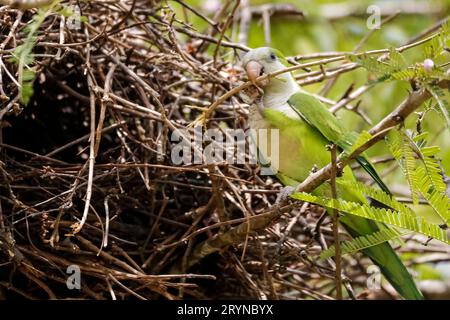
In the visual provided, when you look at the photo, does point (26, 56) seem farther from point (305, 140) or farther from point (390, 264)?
point (390, 264)

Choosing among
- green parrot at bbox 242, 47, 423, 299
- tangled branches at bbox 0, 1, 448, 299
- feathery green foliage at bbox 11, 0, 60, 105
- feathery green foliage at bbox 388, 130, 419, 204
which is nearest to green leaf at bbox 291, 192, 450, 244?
feathery green foliage at bbox 388, 130, 419, 204

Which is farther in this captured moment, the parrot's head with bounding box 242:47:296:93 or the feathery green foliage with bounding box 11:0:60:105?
the parrot's head with bounding box 242:47:296:93

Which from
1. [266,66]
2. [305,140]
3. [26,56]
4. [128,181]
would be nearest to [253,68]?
[266,66]

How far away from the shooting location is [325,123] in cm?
281

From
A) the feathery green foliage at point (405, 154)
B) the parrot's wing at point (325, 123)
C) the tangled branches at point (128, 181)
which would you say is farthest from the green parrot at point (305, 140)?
the feathery green foliage at point (405, 154)

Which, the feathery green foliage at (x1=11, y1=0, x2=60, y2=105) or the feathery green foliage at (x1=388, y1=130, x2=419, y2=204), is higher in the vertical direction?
the feathery green foliage at (x1=11, y1=0, x2=60, y2=105)

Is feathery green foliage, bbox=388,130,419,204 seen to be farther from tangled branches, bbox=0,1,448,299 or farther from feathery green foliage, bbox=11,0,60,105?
feathery green foliage, bbox=11,0,60,105

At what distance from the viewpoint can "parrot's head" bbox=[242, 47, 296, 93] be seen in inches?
111

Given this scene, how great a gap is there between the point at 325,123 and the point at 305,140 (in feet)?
0.33

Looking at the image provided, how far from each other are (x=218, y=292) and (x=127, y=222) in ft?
1.47

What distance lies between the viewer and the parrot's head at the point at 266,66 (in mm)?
2814

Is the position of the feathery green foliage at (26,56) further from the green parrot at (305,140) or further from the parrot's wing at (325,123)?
the parrot's wing at (325,123)

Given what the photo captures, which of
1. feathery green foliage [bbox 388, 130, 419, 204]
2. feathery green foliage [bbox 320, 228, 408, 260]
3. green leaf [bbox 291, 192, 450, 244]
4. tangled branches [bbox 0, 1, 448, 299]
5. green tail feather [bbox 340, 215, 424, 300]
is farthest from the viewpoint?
green tail feather [bbox 340, 215, 424, 300]

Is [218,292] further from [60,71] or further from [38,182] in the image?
[60,71]
